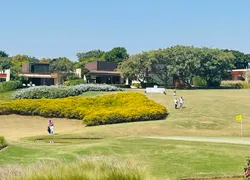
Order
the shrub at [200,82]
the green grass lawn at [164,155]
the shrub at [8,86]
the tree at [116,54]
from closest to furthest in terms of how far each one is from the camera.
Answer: the green grass lawn at [164,155]
the shrub at [8,86]
the shrub at [200,82]
the tree at [116,54]

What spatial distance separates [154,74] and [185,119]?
157 ft

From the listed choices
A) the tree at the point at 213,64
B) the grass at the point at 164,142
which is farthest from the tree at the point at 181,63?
the grass at the point at 164,142

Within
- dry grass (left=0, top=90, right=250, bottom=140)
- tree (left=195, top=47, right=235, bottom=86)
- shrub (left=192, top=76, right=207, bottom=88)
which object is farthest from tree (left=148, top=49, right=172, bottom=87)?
dry grass (left=0, top=90, right=250, bottom=140)

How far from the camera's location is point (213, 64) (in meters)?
85.6

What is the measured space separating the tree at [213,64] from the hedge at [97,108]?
3718 cm

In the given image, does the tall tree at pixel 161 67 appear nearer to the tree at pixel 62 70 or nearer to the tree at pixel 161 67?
the tree at pixel 161 67

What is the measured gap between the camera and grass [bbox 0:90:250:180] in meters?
19.0

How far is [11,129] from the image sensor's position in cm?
4412

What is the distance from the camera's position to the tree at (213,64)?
8475 centimetres

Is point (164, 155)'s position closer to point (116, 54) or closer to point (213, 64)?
point (213, 64)

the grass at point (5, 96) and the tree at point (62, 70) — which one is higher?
the tree at point (62, 70)

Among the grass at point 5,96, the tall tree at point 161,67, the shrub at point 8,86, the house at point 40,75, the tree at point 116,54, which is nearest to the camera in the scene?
the grass at point 5,96

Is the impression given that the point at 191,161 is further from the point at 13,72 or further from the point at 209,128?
the point at 13,72

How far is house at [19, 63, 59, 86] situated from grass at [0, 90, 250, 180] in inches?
1889
